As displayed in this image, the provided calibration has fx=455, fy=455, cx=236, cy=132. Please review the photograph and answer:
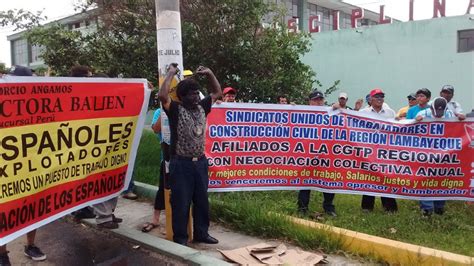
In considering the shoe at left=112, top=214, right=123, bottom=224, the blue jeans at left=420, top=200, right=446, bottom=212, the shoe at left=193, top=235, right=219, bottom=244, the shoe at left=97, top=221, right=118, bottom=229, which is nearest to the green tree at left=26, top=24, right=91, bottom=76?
the shoe at left=112, top=214, right=123, bottom=224

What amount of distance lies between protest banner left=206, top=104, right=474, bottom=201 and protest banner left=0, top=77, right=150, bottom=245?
1.21m

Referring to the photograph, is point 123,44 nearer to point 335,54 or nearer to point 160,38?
point 160,38

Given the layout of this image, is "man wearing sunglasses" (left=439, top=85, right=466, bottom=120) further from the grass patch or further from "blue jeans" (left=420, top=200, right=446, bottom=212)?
the grass patch

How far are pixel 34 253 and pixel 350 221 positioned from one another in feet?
→ 11.4

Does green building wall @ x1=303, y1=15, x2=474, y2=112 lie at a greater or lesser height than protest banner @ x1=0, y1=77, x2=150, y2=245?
greater

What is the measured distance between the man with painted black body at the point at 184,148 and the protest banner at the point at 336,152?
1002mm

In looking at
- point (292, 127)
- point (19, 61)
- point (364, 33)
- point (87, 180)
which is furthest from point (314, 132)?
point (19, 61)

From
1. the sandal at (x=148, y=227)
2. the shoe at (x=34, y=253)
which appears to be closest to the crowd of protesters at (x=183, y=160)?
the shoe at (x=34, y=253)

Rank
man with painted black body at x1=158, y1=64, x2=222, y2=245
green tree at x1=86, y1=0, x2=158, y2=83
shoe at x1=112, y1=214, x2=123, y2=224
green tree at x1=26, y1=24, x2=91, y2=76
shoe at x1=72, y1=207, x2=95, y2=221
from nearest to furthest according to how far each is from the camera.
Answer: man with painted black body at x1=158, y1=64, x2=222, y2=245 → shoe at x1=112, y1=214, x2=123, y2=224 → shoe at x1=72, y1=207, x2=95, y2=221 → green tree at x1=86, y1=0, x2=158, y2=83 → green tree at x1=26, y1=24, x2=91, y2=76

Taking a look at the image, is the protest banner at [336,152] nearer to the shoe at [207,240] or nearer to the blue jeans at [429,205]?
the blue jeans at [429,205]

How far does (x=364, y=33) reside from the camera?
1772cm

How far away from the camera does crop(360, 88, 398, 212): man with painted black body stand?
5.83 meters

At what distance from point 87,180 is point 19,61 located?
5100 cm

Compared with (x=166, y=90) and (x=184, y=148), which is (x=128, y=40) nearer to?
(x=166, y=90)
